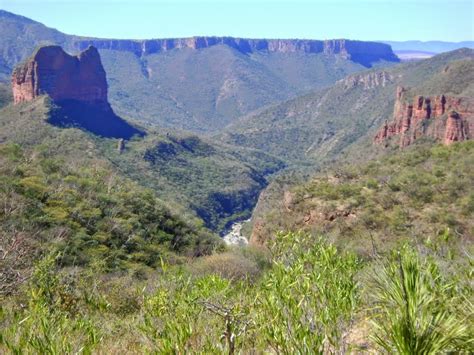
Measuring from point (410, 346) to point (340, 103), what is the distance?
181248 millimetres

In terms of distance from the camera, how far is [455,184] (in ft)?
108

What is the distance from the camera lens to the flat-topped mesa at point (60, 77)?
100062mm

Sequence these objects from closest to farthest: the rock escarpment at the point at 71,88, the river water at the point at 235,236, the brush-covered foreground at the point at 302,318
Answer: the brush-covered foreground at the point at 302,318 → the river water at the point at 235,236 → the rock escarpment at the point at 71,88

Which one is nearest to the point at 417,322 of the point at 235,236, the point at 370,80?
the point at 235,236

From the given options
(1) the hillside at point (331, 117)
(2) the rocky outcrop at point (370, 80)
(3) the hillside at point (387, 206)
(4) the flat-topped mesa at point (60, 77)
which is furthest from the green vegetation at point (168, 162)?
(2) the rocky outcrop at point (370, 80)

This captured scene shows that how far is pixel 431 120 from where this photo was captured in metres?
79.2

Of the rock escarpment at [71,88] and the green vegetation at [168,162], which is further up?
the rock escarpment at [71,88]

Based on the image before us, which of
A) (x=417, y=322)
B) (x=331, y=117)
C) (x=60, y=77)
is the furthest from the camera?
(x=331, y=117)

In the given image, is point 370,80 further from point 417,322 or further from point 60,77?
point 417,322

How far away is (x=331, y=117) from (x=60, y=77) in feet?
323

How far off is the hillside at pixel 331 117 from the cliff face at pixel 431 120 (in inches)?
1596

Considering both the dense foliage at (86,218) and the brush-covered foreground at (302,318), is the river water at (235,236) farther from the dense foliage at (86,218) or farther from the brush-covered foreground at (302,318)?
the brush-covered foreground at (302,318)

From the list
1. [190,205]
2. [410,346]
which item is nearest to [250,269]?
[410,346]

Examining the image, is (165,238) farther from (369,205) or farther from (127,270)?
(369,205)
